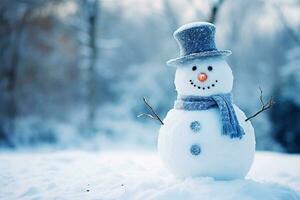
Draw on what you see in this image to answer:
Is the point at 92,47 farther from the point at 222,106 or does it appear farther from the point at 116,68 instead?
the point at 222,106

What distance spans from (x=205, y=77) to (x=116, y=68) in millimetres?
18269

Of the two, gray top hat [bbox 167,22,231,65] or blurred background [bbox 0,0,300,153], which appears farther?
blurred background [bbox 0,0,300,153]

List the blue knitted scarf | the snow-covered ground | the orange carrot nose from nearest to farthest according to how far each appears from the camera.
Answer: the snow-covered ground < the blue knitted scarf < the orange carrot nose

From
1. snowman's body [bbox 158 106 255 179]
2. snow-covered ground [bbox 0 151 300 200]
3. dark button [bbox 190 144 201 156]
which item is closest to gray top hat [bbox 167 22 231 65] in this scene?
snowman's body [bbox 158 106 255 179]

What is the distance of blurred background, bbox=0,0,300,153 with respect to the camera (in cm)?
1570

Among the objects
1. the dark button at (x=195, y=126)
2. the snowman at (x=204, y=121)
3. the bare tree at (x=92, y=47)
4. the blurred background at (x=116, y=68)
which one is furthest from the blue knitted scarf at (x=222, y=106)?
the bare tree at (x=92, y=47)

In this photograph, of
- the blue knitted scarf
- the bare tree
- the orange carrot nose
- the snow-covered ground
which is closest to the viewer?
the snow-covered ground

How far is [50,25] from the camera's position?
→ 63.3 ft

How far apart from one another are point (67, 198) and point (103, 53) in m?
18.3

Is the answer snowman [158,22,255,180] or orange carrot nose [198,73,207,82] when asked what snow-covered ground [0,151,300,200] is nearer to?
snowman [158,22,255,180]

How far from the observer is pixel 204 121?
189 inches

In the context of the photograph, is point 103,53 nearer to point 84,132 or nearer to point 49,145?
point 84,132

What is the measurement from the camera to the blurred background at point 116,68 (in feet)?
51.5

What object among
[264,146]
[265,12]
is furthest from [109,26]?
[264,146]
